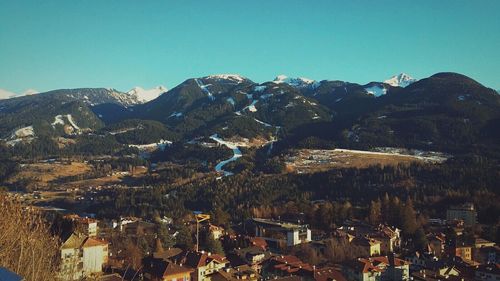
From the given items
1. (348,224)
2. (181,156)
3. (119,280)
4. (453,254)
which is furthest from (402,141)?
(119,280)

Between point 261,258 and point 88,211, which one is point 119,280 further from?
point 88,211

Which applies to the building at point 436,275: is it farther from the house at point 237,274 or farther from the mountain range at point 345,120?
the mountain range at point 345,120

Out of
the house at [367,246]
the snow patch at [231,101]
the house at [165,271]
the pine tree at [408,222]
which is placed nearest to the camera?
the house at [165,271]

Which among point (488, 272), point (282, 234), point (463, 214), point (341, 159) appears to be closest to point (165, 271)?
point (488, 272)

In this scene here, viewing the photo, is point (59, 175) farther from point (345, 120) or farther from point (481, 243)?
point (481, 243)

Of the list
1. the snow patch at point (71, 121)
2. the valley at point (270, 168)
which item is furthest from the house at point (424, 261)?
the snow patch at point (71, 121)

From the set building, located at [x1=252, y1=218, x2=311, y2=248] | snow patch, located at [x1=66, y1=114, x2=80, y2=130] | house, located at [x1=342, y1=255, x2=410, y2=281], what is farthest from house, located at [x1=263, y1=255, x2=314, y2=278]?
snow patch, located at [x1=66, y1=114, x2=80, y2=130]
